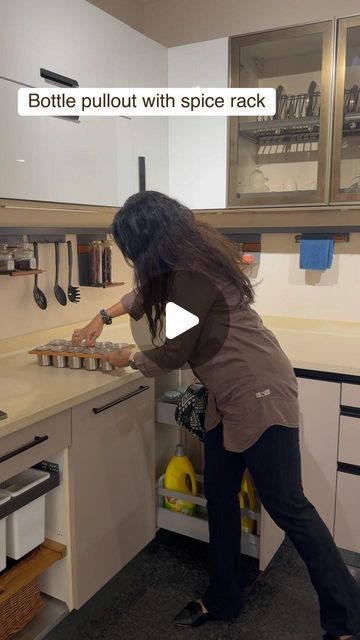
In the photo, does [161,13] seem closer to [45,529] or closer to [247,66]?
[247,66]

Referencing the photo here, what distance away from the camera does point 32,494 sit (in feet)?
4.53

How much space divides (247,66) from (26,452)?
67.2 inches

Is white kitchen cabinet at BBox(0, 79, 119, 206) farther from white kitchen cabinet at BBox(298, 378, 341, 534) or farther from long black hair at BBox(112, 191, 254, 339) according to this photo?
white kitchen cabinet at BBox(298, 378, 341, 534)

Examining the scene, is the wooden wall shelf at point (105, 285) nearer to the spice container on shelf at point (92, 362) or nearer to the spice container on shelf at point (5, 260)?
the spice container on shelf at point (5, 260)

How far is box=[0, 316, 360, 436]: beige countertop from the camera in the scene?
4.58 feet

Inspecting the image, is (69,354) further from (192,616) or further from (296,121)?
(296,121)

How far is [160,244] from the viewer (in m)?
1.35

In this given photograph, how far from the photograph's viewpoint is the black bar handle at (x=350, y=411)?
5.92 ft

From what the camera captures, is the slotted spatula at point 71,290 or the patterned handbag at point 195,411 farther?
the slotted spatula at point 71,290

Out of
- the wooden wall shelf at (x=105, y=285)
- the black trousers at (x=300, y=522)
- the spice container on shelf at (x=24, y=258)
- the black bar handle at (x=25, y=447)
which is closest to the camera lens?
the black bar handle at (x=25, y=447)

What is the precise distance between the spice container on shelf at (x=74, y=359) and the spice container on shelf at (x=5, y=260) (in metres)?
0.38

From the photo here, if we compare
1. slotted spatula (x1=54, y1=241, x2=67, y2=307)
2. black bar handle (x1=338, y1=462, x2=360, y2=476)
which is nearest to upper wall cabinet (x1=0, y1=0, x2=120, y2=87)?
slotted spatula (x1=54, y1=241, x2=67, y2=307)

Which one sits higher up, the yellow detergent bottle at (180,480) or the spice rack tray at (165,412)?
the spice rack tray at (165,412)

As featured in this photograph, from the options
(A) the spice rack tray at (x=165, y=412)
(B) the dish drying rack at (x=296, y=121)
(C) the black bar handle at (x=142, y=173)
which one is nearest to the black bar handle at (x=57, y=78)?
(C) the black bar handle at (x=142, y=173)
